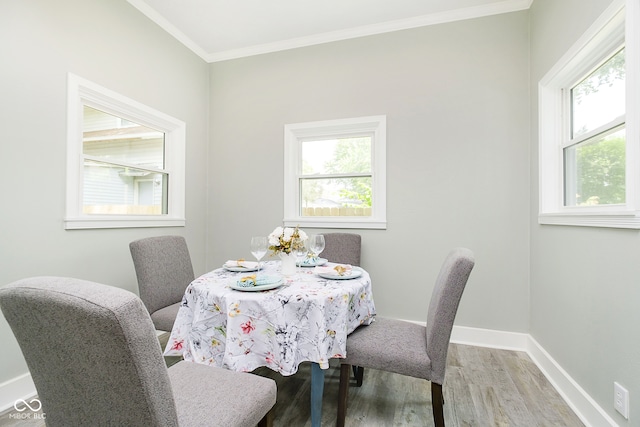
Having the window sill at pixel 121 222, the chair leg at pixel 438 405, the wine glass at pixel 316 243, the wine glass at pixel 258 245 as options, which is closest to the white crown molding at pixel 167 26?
the window sill at pixel 121 222

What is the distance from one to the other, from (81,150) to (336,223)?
216cm

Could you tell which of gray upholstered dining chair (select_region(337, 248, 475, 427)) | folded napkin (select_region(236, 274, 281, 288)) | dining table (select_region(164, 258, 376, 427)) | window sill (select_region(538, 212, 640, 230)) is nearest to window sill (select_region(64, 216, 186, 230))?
dining table (select_region(164, 258, 376, 427))

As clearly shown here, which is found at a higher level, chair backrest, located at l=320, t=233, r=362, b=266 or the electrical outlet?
chair backrest, located at l=320, t=233, r=362, b=266

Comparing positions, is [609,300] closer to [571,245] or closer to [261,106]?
[571,245]

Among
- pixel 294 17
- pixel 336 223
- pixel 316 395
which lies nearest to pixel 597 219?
pixel 316 395

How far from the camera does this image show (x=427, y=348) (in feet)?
4.96

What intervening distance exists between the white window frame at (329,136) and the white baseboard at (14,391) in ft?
7.24

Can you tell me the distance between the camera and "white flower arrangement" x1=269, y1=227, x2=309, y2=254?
175cm

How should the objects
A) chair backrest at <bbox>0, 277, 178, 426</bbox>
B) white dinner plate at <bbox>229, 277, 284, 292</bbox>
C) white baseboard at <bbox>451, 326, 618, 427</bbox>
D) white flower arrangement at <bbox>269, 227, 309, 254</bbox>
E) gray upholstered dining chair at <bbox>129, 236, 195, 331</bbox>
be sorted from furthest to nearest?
1. gray upholstered dining chair at <bbox>129, 236, 195, 331</bbox>
2. white flower arrangement at <bbox>269, 227, 309, 254</bbox>
3. white baseboard at <bbox>451, 326, 618, 427</bbox>
4. white dinner plate at <bbox>229, 277, 284, 292</bbox>
5. chair backrest at <bbox>0, 277, 178, 426</bbox>

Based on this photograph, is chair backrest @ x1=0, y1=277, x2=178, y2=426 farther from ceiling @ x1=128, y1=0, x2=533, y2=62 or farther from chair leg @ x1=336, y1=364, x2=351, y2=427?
ceiling @ x1=128, y1=0, x2=533, y2=62

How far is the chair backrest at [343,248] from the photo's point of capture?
9.10 feet

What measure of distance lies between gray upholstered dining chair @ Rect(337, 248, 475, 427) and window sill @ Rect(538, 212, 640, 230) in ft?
2.23

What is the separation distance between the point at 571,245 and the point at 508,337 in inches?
44.9

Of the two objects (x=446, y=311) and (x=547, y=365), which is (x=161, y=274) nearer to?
(x=446, y=311)
